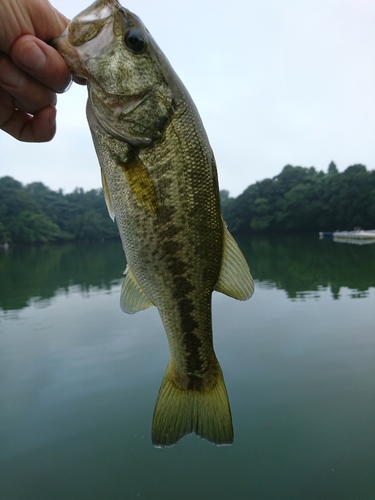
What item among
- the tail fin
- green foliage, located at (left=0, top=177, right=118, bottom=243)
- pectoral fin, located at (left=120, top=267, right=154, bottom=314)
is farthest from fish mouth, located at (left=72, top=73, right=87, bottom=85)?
green foliage, located at (left=0, top=177, right=118, bottom=243)

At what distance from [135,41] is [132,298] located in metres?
1.37

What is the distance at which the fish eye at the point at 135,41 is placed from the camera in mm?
1949

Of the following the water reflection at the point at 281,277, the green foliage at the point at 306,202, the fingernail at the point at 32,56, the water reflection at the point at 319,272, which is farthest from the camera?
the green foliage at the point at 306,202

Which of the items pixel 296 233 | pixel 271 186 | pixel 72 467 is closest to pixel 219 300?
pixel 72 467

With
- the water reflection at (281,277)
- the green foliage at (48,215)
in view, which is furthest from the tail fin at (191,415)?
the green foliage at (48,215)

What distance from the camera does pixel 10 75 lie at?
2064mm

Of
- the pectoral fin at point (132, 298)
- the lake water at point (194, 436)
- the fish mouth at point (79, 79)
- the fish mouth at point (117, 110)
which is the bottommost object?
the lake water at point (194, 436)

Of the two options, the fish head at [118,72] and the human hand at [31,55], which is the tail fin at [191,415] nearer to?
the fish head at [118,72]

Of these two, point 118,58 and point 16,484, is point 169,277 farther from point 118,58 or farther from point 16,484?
point 16,484

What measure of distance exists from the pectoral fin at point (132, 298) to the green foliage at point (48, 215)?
3315 inches

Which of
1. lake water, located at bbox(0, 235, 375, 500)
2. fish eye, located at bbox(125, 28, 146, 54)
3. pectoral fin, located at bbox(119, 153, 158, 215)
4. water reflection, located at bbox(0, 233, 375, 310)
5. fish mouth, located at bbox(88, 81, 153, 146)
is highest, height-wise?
fish eye, located at bbox(125, 28, 146, 54)

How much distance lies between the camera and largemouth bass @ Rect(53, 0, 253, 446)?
1.94m

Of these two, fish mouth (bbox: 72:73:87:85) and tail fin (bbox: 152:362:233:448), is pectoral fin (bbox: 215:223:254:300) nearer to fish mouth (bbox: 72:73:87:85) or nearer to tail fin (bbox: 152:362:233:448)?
tail fin (bbox: 152:362:233:448)

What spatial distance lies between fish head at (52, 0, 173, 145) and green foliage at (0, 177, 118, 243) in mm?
84396
